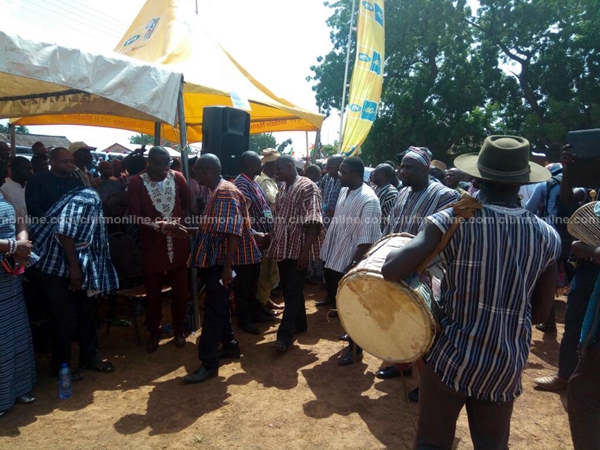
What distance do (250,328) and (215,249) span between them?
1.58 metres

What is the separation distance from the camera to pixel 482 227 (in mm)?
1791

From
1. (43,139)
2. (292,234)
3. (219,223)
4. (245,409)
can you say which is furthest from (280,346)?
(43,139)

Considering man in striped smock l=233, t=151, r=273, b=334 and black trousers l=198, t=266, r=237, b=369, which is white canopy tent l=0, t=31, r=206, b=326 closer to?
man in striped smock l=233, t=151, r=273, b=334

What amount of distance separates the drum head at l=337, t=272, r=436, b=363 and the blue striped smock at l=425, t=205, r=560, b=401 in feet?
0.45

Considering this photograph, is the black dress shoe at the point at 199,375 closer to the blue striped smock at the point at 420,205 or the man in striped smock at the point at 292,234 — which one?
the man in striped smock at the point at 292,234

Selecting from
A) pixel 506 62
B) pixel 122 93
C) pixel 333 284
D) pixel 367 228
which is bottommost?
pixel 333 284

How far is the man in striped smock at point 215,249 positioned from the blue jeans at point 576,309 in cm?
269

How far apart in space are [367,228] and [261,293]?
80.9 inches

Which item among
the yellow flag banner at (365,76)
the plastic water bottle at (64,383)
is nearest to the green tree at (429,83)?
the yellow flag banner at (365,76)

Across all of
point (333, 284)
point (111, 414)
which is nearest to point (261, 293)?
point (333, 284)

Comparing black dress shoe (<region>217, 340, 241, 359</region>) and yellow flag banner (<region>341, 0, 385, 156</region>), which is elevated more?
yellow flag banner (<region>341, 0, 385, 156</region>)

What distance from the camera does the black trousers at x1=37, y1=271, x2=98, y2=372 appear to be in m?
3.55

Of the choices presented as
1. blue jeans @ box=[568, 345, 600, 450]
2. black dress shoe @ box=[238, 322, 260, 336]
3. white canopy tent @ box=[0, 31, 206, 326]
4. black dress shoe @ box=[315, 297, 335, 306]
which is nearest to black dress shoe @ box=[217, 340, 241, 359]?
black dress shoe @ box=[238, 322, 260, 336]

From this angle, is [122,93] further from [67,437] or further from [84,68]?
[67,437]
